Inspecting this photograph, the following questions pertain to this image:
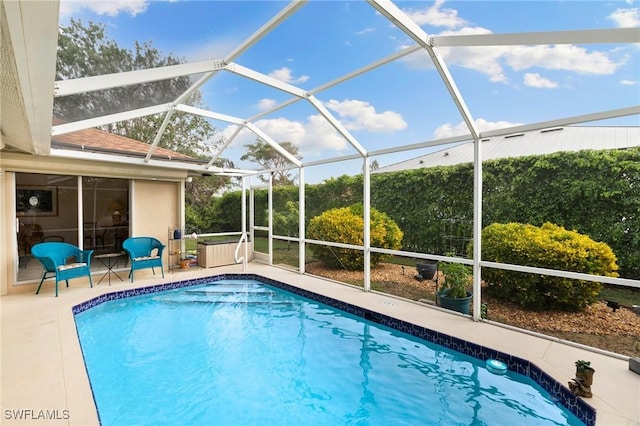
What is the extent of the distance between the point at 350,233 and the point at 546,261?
4757 mm

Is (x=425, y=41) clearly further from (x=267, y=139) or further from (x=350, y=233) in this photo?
(x=350, y=233)

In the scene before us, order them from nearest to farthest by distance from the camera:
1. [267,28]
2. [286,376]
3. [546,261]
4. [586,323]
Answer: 1. [267,28]
2. [286,376]
3. [586,323]
4. [546,261]

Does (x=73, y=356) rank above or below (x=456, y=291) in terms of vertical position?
below

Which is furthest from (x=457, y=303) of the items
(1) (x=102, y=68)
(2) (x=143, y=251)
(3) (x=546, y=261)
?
(2) (x=143, y=251)

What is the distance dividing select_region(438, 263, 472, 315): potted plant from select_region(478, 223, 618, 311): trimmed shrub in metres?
0.62

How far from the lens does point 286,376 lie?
4137 millimetres

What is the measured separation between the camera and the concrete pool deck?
9.67 feet

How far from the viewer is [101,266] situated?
8.56 meters

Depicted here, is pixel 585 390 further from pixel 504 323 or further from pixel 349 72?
pixel 349 72

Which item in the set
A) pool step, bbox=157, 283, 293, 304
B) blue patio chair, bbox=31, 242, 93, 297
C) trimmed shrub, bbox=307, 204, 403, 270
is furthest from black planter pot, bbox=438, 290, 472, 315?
blue patio chair, bbox=31, 242, 93, 297

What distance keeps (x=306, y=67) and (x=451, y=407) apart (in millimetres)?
5666

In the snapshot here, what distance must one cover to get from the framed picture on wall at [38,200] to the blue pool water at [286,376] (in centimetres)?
309

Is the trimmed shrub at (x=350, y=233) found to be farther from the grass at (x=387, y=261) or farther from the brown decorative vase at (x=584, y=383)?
the brown decorative vase at (x=584, y=383)

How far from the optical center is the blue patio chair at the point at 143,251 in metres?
8.04
